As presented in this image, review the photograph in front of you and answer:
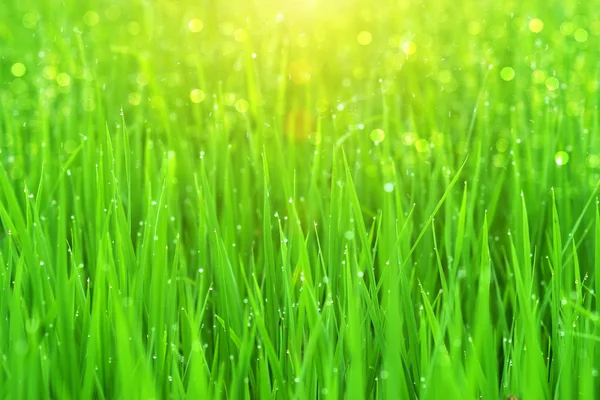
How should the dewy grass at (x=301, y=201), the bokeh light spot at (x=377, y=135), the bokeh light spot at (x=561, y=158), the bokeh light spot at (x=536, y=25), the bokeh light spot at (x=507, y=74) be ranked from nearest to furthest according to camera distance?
1. the dewy grass at (x=301, y=201)
2. the bokeh light spot at (x=561, y=158)
3. the bokeh light spot at (x=377, y=135)
4. the bokeh light spot at (x=507, y=74)
5. the bokeh light spot at (x=536, y=25)

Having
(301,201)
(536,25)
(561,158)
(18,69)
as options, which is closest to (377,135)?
(301,201)

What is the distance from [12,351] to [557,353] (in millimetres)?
742

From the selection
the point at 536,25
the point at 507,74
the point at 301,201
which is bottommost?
the point at 301,201

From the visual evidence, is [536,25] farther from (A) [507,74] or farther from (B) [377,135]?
(B) [377,135]

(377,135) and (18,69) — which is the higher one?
(18,69)

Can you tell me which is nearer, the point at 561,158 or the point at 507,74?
the point at 561,158

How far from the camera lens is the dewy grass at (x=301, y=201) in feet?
3.18

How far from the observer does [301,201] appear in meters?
1.44

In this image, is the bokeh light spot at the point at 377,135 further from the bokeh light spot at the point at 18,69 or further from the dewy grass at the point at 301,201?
the bokeh light spot at the point at 18,69

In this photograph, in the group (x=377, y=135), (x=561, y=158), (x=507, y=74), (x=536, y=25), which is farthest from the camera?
(x=536, y=25)

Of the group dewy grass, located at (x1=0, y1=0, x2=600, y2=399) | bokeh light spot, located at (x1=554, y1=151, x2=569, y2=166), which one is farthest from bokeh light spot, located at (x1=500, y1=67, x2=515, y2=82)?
bokeh light spot, located at (x1=554, y1=151, x2=569, y2=166)

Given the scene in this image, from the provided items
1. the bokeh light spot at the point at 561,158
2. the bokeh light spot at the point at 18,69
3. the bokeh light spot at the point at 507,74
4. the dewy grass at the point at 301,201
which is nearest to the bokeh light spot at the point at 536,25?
the dewy grass at the point at 301,201

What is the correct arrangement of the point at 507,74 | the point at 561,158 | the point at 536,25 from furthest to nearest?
the point at 536,25, the point at 507,74, the point at 561,158

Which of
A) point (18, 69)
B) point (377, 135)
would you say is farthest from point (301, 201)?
point (18, 69)
